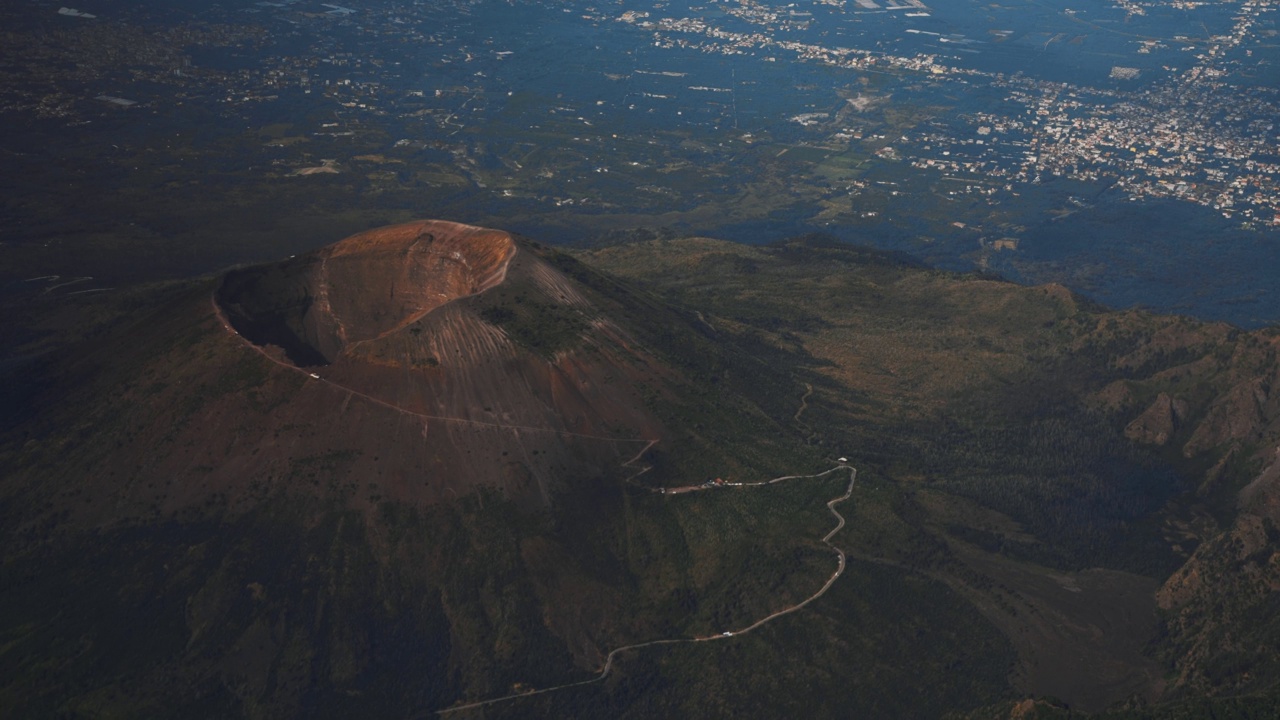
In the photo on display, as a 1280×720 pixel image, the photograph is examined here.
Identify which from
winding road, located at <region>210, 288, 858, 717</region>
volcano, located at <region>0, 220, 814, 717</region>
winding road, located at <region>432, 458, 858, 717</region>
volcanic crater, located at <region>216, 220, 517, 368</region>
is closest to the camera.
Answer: volcano, located at <region>0, 220, 814, 717</region>

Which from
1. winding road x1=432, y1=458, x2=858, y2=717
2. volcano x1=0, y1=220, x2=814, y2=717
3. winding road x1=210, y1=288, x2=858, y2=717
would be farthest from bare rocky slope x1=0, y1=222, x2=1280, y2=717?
winding road x1=432, y1=458, x2=858, y2=717

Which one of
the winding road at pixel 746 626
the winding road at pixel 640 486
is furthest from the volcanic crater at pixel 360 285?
the winding road at pixel 746 626

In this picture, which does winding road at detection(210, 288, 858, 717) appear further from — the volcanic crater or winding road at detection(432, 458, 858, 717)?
the volcanic crater

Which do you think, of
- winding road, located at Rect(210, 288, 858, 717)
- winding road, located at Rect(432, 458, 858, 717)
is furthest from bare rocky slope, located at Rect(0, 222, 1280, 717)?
winding road, located at Rect(432, 458, 858, 717)

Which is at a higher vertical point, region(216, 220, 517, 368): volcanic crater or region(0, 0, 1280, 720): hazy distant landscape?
region(216, 220, 517, 368): volcanic crater

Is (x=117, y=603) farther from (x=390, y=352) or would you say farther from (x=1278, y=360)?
(x=1278, y=360)

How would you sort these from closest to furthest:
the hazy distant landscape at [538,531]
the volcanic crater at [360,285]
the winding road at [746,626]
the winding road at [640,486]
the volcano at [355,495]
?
the volcano at [355,495], the hazy distant landscape at [538,531], the winding road at [746,626], the winding road at [640,486], the volcanic crater at [360,285]

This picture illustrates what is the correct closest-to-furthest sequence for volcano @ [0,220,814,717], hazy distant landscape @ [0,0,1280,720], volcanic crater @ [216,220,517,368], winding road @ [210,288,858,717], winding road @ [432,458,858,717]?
volcano @ [0,220,814,717]
hazy distant landscape @ [0,0,1280,720]
winding road @ [432,458,858,717]
winding road @ [210,288,858,717]
volcanic crater @ [216,220,517,368]

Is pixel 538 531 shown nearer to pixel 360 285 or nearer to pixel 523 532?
pixel 523 532

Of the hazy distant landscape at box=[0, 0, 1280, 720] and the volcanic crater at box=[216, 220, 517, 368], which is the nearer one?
the hazy distant landscape at box=[0, 0, 1280, 720]

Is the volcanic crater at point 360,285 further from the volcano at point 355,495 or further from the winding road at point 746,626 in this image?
the winding road at point 746,626

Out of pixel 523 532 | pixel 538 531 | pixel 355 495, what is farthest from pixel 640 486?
pixel 355 495
